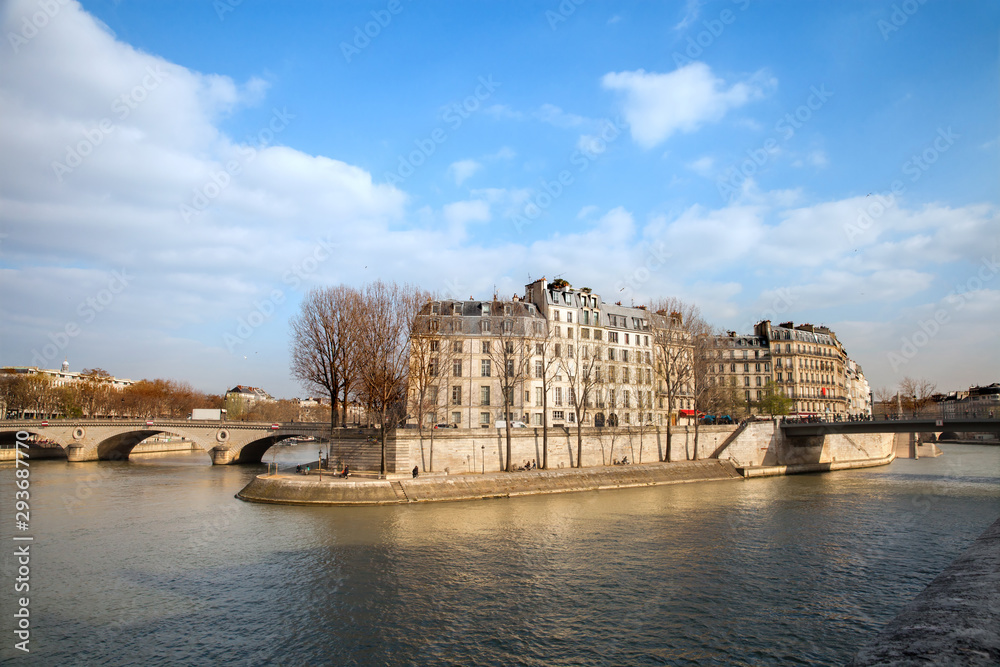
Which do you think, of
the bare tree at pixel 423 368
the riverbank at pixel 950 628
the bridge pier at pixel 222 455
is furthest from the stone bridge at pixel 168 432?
the riverbank at pixel 950 628

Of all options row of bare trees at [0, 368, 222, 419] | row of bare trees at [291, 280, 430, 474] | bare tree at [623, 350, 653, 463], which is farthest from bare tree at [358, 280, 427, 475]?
row of bare trees at [0, 368, 222, 419]

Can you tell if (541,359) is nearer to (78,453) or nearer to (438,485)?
(438,485)

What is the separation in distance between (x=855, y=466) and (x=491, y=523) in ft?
190

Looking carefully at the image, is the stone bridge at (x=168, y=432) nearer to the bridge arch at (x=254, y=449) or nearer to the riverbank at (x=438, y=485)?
the bridge arch at (x=254, y=449)

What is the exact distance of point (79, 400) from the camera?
111 m

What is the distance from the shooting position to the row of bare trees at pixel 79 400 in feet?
346

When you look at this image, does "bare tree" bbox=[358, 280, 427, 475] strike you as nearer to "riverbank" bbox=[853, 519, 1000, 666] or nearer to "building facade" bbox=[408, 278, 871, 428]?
"building facade" bbox=[408, 278, 871, 428]

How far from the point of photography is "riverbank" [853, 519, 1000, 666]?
9.15m

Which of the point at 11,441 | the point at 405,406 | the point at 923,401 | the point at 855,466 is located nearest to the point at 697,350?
the point at 855,466

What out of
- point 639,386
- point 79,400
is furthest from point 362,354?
point 79,400

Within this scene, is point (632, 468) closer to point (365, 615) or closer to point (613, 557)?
point (613, 557)

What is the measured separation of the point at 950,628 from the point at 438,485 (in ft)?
116

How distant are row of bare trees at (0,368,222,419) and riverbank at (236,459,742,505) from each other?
244 ft

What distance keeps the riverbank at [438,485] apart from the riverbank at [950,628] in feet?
104
